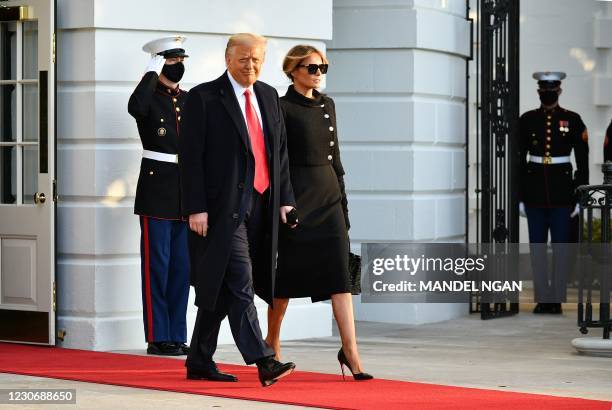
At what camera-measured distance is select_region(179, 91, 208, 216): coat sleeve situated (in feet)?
27.0

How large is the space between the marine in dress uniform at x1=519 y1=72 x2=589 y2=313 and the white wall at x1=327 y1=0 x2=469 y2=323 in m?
1.01

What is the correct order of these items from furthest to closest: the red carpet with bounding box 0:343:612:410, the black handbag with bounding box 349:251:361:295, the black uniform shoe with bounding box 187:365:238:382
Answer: the black handbag with bounding box 349:251:361:295, the black uniform shoe with bounding box 187:365:238:382, the red carpet with bounding box 0:343:612:410

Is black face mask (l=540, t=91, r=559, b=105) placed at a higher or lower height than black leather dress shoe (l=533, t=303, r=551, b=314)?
higher

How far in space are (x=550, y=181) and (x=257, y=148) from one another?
509 cm

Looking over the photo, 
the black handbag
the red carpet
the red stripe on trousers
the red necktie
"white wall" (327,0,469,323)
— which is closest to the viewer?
the red carpet

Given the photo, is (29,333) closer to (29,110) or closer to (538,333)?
(29,110)

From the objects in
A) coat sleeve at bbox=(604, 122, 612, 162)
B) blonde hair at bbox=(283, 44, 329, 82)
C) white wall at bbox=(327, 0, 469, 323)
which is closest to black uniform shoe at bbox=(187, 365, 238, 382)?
blonde hair at bbox=(283, 44, 329, 82)

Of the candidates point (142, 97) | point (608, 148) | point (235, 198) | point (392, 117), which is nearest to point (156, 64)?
point (142, 97)

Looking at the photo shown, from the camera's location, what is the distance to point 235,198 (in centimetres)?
823

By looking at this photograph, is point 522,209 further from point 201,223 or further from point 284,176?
point 201,223

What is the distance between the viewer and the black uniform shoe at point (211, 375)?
851 centimetres

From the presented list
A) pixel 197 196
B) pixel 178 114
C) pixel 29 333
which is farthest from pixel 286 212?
pixel 29 333

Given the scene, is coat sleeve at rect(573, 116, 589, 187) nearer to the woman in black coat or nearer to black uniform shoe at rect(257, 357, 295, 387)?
the woman in black coat

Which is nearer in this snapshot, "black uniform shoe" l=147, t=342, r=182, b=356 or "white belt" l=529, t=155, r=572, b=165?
"black uniform shoe" l=147, t=342, r=182, b=356
